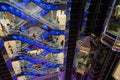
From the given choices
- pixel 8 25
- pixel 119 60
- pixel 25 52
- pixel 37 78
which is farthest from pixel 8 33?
pixel 119 60

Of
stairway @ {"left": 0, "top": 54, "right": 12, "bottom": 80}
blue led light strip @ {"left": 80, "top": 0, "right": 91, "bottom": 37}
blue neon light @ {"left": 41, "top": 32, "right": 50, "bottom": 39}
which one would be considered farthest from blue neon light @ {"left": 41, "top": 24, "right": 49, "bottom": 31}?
blue led light strip @ {"left": 80, "top": 0, "right": 91, "bottom": 37}

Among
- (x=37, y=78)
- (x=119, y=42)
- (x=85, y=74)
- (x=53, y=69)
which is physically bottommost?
(x=37, y=78)

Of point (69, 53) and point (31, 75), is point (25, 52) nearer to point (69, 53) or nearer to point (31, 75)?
point (31, 75)

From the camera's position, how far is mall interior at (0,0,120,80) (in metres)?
1.39

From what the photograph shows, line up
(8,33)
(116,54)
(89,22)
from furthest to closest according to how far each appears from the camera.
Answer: (8,33) < (89,22) < (116,54)

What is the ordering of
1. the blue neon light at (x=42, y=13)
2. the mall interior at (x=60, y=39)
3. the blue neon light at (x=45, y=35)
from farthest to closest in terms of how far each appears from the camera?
the blue neon light at (x=45, y=35)
the blue neon light at (x=42, y=13)
the mall interior at (x=60, y=39)

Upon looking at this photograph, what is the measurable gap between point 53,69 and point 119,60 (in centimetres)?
317

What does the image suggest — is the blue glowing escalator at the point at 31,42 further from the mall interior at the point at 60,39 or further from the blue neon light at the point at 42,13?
the blue neon light at the point at 42,13

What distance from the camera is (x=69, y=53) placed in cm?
232

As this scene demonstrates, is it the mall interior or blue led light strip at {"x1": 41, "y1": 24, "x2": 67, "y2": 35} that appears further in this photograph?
blue led light strip at {"x1": 41, "y1": 24, "x2": 67, "y2": 35}

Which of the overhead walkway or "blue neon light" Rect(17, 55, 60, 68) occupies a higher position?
the overhead walkway

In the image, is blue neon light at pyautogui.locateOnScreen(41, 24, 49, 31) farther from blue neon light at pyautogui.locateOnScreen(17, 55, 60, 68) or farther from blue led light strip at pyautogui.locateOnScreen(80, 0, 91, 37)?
blue led light strip at pyautogui.locateOnScreen(80, 0, 91, 37)

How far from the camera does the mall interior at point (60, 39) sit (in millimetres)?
1386

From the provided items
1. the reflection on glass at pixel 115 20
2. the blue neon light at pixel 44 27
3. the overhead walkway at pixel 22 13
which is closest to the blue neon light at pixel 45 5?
the overhead walkway at pixel 22 13
